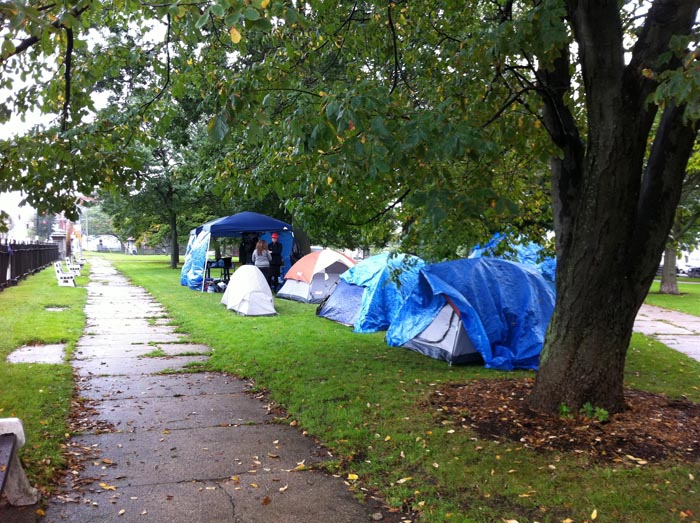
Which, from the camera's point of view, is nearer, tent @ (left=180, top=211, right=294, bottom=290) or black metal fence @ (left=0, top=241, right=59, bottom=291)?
black metal fence @ (left=0, top=241, right=59, bottom=291)

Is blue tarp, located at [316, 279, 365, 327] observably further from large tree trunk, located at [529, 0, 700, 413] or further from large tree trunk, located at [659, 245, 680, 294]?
large tree trunk, located at [659, 245, 680, 294]

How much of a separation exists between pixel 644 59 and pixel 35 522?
5.41 metres

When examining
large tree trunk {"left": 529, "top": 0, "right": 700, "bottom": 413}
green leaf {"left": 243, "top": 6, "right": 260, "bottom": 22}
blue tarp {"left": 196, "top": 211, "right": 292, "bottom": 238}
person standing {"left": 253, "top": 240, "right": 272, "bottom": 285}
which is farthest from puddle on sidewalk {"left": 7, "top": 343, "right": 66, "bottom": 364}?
blue tarp {"left": 196, "top": 211, "right": 292, "bottom": 238}

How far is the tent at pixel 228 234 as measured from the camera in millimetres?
16736

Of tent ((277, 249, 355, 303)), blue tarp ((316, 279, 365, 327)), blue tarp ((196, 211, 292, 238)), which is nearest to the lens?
blue tarp ((316, 279, 365, 327))

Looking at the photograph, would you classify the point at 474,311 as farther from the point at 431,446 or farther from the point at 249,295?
the point at 249,295

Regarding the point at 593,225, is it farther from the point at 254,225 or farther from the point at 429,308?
the point at 254,225

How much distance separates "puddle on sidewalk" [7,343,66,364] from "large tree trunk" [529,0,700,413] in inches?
243

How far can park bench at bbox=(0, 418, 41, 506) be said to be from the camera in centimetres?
334

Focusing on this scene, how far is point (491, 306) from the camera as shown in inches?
312

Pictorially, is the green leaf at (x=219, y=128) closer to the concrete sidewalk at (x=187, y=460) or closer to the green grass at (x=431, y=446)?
the concrete sidewalk at (x=187, y=460)

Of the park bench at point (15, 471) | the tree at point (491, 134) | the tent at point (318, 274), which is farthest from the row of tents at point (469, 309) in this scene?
the park bench at point (15, 471)

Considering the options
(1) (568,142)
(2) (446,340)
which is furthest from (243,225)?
(1) (568,142)

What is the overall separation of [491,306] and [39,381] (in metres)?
5.69
